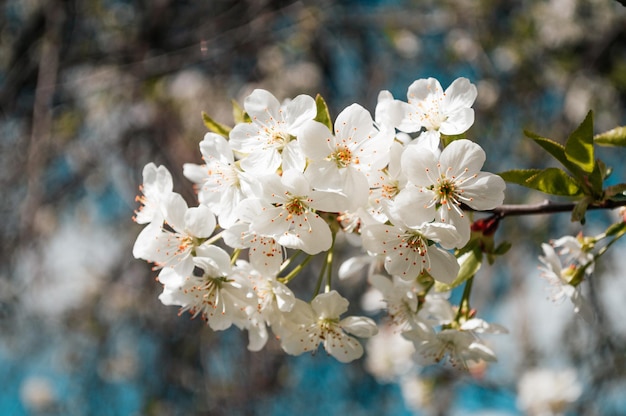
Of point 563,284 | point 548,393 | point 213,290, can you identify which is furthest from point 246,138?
point 548,393

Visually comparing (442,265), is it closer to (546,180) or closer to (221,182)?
(546,180)

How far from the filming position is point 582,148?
853mm

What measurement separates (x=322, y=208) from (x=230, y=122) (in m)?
3.43

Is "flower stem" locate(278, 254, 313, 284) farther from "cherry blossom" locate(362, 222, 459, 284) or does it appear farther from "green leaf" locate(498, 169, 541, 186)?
"green leaf" locate(498, 169, 541, 186)

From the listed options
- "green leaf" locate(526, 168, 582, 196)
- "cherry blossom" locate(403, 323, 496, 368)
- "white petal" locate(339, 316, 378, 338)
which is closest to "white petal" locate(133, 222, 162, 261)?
"white petal" locate(339, 316, 378, 338)

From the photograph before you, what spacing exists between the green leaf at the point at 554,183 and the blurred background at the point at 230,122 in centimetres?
197

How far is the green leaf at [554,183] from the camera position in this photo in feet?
2.84

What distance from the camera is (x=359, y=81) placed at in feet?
13.7

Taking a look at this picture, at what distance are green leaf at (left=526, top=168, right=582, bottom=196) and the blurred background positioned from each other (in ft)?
Result: 6.47

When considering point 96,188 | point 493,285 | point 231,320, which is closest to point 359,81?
point 493,285

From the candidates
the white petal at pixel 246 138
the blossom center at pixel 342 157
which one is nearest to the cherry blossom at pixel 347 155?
the blossom center at pixel 342 157

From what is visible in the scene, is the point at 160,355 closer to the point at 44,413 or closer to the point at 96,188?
the point at 96,188

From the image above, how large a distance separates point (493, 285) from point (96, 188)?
Answer: 9.44 ft

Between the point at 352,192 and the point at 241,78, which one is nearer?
the point at 352,192
